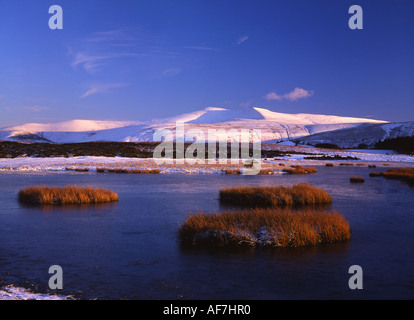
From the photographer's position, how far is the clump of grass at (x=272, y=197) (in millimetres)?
21188

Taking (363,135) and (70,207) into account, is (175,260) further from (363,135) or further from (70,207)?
(363,135)

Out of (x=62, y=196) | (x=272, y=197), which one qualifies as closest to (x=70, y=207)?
(x=62, y=196)

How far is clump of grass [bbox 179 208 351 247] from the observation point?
40.2 feet

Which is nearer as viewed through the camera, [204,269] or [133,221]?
[204,269]

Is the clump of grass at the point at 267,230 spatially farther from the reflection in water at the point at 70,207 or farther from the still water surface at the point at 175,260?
the reflection in water at the point at 70,207

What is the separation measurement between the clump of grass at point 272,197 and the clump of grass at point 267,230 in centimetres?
692

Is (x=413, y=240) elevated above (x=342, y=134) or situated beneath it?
situated beneath

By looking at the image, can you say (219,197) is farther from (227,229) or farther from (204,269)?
(204,269)

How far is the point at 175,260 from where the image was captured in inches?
424

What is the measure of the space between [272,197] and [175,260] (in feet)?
37.6

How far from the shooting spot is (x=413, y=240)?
43.4 feet
